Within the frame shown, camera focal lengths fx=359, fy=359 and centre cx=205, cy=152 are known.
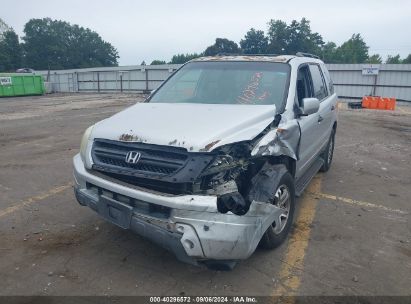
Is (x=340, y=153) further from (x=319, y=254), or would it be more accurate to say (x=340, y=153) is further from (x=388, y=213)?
(x=319, y=254)

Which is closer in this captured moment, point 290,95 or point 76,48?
point 290,95

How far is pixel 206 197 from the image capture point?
2.77 metres

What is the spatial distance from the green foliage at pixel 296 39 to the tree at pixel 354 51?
1034 centimetres

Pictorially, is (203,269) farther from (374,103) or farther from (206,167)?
(374,103)

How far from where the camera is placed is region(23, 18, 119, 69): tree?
85.4 m

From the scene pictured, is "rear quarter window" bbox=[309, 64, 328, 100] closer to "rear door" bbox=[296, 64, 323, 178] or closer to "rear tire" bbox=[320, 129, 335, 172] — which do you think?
"rear door" bbox=[296, 64, 323, 178]

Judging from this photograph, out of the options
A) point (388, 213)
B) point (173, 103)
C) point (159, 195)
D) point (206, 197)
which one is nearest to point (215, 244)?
point (206, 197)

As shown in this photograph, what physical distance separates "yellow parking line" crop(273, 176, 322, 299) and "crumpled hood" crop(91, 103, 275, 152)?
131 cm

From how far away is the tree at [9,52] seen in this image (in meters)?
70.1

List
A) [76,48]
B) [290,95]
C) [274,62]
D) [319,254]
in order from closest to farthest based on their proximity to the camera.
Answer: [319,254]
[290,95]
[274,62]
[76,48]

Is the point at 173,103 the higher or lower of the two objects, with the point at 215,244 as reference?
higher

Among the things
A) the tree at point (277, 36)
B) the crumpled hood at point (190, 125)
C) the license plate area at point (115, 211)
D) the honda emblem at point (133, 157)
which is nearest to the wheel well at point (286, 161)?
the crumpled hood at point (190, 125)

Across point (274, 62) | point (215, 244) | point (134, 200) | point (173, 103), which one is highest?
point (274, 62)

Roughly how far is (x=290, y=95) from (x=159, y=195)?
2059 millimetres
